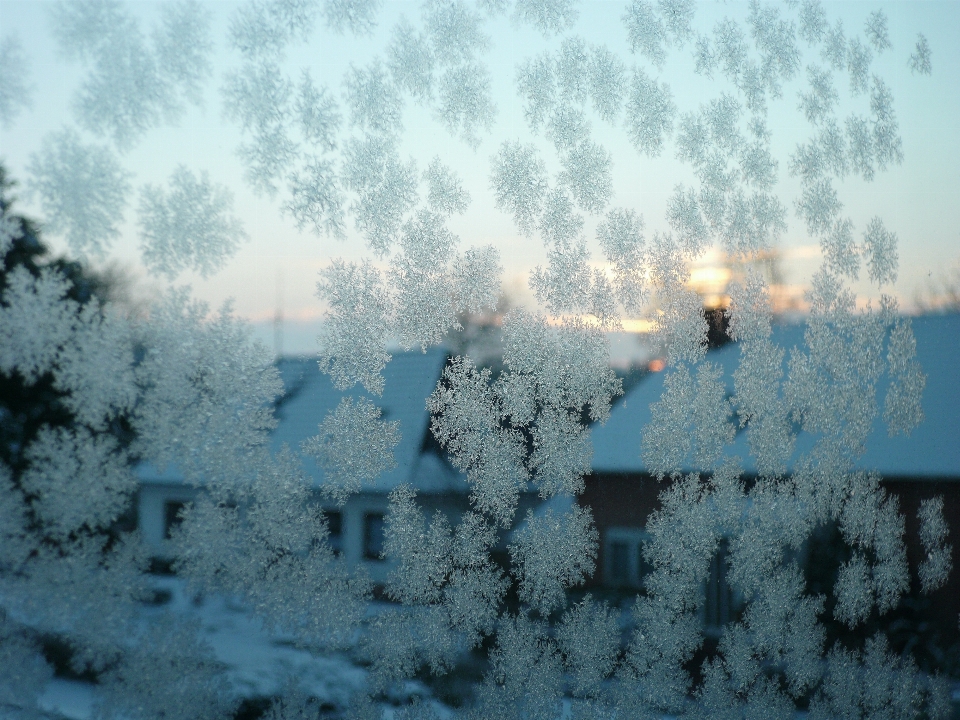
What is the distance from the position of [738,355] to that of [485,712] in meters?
0.80

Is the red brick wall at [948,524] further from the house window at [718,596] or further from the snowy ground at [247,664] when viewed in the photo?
the snowy ground at [247,664]

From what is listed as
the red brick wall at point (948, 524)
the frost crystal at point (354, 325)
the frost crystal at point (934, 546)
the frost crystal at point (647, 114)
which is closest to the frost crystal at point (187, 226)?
the frost crystal at point (354, 325)

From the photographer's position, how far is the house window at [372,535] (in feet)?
3.74

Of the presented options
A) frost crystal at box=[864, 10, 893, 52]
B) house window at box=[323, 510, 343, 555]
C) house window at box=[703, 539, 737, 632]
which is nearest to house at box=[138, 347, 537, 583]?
house window at box=[323, 510, 343, 555]

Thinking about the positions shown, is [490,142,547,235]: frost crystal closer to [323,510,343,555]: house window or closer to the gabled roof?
the gabled roof

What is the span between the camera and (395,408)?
1.15m

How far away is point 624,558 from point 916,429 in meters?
0.71

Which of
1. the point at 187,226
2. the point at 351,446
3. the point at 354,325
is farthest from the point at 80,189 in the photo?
the point at 351,446

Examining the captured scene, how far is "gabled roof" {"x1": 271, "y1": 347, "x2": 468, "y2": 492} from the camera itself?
3.65ft

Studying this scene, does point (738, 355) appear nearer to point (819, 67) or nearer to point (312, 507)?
point (819, 67)

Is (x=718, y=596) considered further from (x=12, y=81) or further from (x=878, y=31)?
(x=12, y=81)

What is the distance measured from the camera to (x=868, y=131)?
152cm

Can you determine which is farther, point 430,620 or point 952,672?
point 952,672

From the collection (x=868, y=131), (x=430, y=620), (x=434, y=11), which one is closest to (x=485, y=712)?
(x=430, y=620)
